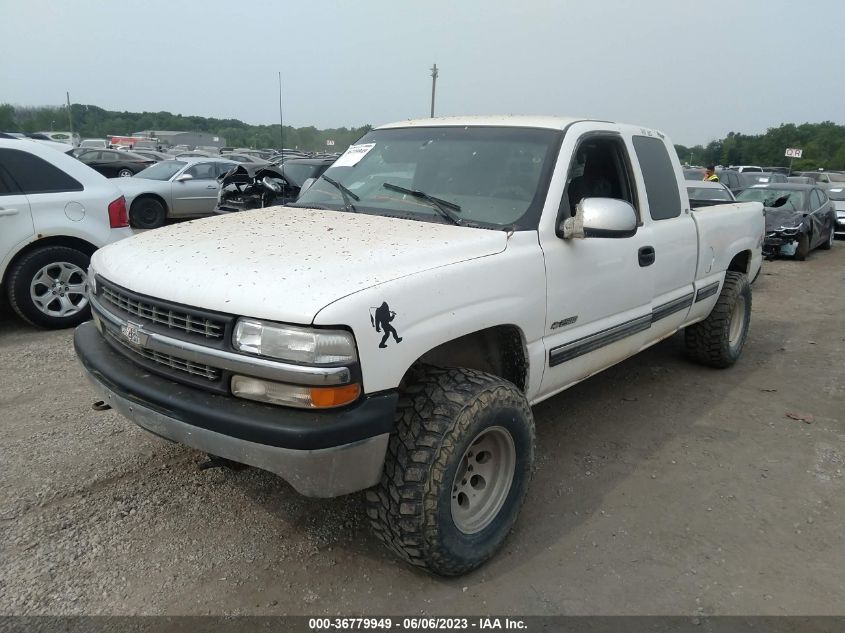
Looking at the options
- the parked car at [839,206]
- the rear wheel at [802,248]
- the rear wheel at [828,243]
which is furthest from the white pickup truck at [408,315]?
the parked car at [839,206]

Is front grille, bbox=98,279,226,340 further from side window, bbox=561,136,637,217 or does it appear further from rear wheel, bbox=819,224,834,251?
rear wheel, bbox=819,224,834,251

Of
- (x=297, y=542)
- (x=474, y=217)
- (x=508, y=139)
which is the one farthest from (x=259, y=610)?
(x=508, y=139)

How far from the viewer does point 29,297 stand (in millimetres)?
5547

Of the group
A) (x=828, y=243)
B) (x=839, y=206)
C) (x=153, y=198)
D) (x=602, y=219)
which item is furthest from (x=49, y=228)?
(x=839, y=206)

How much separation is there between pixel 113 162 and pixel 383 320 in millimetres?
19203

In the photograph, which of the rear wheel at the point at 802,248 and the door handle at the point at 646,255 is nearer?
the door handle at the point at 646,255

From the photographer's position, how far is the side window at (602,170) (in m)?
3.53

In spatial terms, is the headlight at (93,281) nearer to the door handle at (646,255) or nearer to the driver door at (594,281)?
the driver door at (594,281)

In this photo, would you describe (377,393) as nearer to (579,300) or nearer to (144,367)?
(144,367)

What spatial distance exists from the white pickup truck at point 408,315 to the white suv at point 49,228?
3013 mm

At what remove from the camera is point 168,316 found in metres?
2.38

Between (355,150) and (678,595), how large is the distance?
3.02m

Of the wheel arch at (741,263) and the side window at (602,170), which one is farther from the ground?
the side window at (602,170)

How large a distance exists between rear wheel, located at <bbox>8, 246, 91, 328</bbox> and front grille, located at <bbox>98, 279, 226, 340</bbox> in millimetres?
3266
